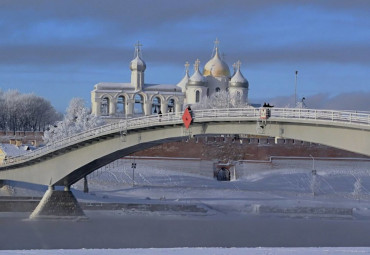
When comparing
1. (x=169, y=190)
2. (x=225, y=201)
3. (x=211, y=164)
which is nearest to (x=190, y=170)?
(x=211, y=164)

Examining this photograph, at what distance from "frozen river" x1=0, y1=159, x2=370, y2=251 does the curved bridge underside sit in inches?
78.1

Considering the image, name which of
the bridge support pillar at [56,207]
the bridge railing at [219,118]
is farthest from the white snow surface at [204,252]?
the bridge support pillar at [56,207]

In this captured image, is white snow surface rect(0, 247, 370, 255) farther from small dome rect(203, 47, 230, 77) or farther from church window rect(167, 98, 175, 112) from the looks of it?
small dome rect(203, 47, 230, 77)

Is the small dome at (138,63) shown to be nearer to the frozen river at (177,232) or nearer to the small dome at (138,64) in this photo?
the small dome at (138,64)

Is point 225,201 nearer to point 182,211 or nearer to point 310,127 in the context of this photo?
point 182,211

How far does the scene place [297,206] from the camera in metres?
41.7

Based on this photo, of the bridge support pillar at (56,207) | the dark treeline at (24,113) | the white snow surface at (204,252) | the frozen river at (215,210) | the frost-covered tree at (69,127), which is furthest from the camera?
the dark treeline at (24,113)

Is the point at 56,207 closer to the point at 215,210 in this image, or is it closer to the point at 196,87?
the point at 215,210

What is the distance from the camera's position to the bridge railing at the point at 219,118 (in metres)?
23.7

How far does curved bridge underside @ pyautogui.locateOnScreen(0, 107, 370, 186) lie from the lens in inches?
945

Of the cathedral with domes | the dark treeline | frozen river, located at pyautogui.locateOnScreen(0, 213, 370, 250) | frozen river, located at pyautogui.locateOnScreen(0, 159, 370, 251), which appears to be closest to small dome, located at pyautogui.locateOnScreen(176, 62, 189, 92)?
the cathedral with domes

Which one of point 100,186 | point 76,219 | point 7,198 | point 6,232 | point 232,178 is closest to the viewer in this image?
point 6,232

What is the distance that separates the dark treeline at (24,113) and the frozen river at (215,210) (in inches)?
1330

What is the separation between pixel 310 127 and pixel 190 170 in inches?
1164
